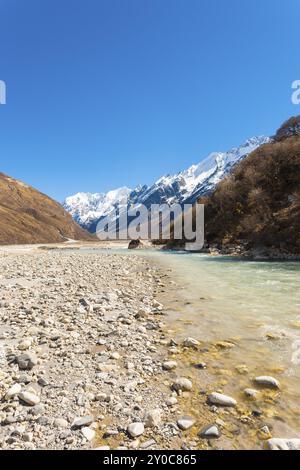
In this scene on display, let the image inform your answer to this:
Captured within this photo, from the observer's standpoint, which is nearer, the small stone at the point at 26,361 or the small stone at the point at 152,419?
the small stone at the point at 152,419

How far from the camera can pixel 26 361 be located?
6.71 metres

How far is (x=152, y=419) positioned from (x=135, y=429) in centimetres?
35

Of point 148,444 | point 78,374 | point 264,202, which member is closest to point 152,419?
point 148,444

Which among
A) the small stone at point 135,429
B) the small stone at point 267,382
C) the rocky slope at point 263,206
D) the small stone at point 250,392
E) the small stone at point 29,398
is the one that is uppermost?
the rocky slope at point 263,206

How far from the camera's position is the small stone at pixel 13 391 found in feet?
17.7

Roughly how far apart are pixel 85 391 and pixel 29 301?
8.22 m

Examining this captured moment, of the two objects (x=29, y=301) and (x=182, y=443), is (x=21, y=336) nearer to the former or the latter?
(x=29, y=301)

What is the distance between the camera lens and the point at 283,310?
12.4 metres

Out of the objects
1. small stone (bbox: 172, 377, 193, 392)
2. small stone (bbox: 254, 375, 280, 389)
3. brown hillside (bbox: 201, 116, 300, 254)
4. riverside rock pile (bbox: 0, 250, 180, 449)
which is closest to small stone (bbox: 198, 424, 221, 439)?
riverside rock pile (bbox: 0, 250, 180, 449)

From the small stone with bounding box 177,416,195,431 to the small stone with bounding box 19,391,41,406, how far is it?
8.31 ft

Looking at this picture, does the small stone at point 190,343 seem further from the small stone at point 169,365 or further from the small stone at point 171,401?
the small stone at point 171,401

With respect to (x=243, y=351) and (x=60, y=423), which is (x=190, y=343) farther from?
(x=60, y=423)

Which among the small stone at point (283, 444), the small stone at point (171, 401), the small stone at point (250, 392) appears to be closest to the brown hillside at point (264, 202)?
the small stone at point (250, 392)

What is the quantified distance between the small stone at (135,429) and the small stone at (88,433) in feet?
1.82
